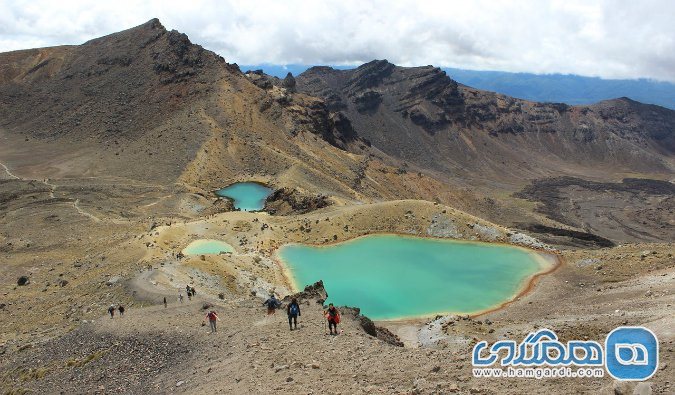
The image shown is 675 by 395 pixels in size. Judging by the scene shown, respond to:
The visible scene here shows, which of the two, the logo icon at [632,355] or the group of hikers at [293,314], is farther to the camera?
the group of hikers at [293,314]

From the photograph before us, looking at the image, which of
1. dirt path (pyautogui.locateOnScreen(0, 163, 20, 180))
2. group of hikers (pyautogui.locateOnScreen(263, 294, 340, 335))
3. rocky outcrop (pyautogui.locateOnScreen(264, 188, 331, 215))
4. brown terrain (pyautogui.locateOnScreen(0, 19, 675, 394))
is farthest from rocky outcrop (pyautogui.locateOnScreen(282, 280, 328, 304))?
dirt path (pyautogui.locateOnScreen(0, 163, 20, 180))

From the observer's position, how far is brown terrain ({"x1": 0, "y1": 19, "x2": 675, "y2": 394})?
2066 centimetres

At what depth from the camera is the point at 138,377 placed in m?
22.0

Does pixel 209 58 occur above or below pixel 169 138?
above

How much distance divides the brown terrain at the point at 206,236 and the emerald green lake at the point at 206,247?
5.18 feet

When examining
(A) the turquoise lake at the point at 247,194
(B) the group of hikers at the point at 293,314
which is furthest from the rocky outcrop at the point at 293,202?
(B) the group of hikers at the point at 293,314

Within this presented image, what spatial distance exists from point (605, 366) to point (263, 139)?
9987 cm

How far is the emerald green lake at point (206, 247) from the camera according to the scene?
159ft

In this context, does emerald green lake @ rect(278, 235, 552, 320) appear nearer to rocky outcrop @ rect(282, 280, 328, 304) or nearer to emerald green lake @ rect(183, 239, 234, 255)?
emerald green lake @ rect(183, 239, 234, 255)

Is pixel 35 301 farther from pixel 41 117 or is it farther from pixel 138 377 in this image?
pixel 41 117

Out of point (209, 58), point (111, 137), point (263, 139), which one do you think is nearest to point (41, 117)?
point (111, 137)

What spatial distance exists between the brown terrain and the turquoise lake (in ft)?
8.11

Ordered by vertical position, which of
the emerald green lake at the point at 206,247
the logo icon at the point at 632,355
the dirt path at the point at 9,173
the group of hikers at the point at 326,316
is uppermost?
the dirt path at the point at 9,173

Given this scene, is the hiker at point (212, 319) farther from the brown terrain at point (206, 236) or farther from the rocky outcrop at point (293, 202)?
the rocky outcrop at point (293, 202)
